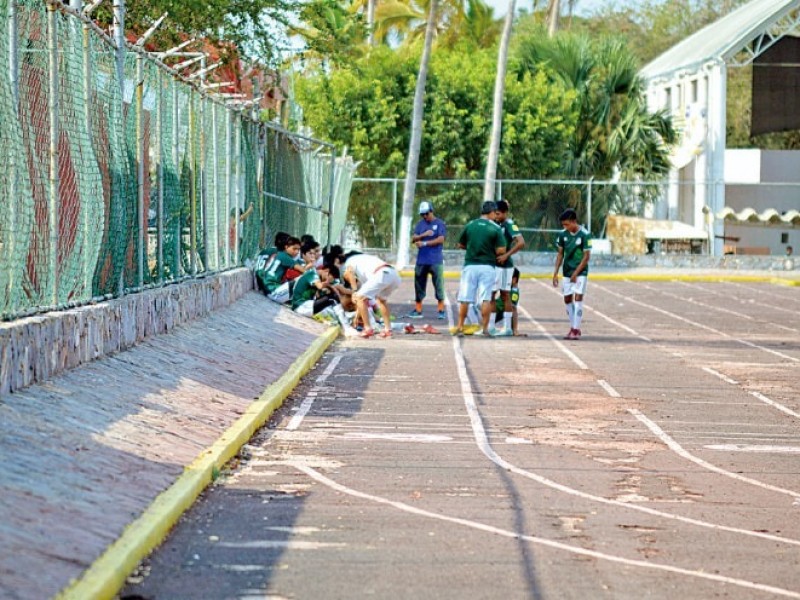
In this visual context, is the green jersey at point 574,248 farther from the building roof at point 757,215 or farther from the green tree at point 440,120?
the green tree at point 440,120

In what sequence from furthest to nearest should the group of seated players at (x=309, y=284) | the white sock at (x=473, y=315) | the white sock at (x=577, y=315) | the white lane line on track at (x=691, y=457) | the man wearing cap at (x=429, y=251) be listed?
the man wearing cap at (x=429, y=251) → the white sock at (x=473, y=315) → the group of seated players at (x=309, y=284) → the white sock at (x=577, y=315) → the white lane line on track at (x=691, y=457)

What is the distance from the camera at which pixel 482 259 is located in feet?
72.4

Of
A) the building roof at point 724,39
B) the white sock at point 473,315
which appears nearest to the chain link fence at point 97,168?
the white sock at point 473,315

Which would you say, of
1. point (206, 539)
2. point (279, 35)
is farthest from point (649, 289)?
point (206, 539)

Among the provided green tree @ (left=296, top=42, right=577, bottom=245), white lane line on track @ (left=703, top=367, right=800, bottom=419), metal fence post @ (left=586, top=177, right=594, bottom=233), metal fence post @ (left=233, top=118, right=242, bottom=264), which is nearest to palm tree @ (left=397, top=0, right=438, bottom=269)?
green tree @ (left=296, top=42, right=577, bottom=245)

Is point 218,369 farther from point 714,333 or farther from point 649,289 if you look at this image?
point 649,289

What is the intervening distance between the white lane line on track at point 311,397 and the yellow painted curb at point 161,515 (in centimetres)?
22

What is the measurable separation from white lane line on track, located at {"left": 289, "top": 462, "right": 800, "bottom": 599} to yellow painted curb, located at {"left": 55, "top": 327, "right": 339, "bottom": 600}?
0.77 metres

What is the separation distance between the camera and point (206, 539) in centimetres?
831

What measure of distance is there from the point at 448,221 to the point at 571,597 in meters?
38.8

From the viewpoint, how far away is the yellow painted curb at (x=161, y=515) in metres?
6.83

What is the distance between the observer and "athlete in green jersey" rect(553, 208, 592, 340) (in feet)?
72.8

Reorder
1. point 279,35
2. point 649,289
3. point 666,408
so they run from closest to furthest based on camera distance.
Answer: point 666,408
point 279,35
point 649,289

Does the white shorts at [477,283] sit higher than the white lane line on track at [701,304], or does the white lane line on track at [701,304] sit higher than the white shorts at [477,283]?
the white shorts at [477,283]
